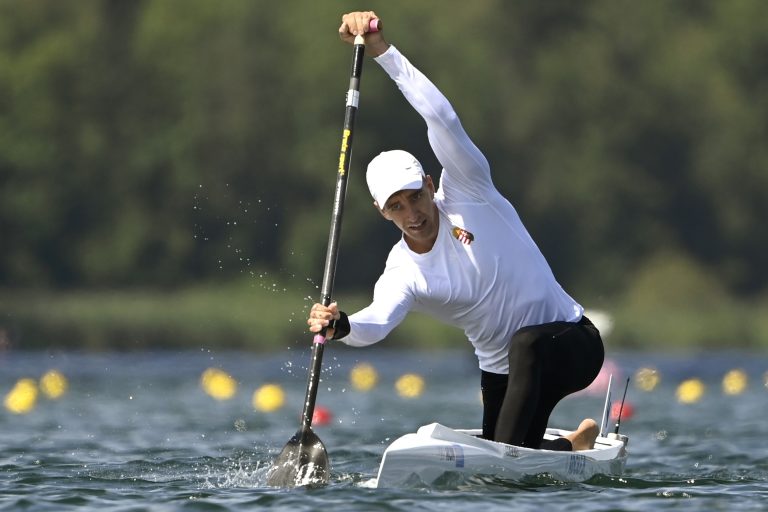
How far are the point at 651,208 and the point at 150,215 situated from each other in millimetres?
17950

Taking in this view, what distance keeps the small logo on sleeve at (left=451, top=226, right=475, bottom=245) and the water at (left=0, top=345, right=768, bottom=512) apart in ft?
4.70

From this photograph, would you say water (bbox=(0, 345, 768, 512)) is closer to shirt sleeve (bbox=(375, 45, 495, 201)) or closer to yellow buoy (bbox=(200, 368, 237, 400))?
yellow buoy (bbox=(200, 368, 237, 400))

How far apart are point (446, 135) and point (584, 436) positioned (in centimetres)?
268

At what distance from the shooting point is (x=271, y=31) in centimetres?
5738

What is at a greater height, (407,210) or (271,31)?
(271,31)

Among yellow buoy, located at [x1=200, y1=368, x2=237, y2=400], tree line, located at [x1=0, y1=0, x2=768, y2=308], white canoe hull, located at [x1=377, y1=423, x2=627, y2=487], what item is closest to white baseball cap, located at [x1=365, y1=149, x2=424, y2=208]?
white canoe hull, located at [x1=377, y1=423, x2=627, y2=487]

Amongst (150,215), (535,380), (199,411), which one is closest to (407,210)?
(535,380)

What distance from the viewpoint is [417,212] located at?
8.96m

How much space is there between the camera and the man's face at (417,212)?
8922 mm

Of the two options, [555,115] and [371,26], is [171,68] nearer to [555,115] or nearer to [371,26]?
[555,115]

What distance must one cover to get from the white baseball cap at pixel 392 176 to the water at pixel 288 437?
1.71 metres

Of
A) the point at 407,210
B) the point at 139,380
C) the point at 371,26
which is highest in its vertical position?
the point at 139,380

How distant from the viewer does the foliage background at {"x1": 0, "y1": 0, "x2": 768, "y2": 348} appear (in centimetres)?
5141

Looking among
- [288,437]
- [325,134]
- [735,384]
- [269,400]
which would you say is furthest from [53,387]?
[325,134]
